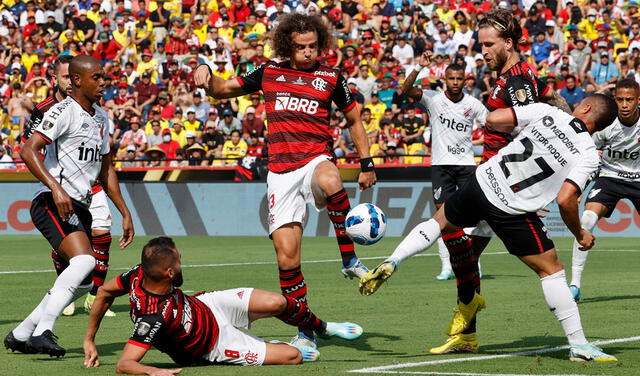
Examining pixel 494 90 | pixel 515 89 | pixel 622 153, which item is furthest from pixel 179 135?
pixel 515 89

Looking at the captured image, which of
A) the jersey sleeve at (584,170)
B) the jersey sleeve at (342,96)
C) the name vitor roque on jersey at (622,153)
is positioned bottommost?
the name vitor roque on jersey at (622,153)

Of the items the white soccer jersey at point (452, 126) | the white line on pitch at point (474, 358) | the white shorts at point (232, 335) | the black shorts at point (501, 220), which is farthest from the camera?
the white soccer jersey at point (452, 126)

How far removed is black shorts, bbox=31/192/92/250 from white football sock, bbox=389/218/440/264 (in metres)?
2.65

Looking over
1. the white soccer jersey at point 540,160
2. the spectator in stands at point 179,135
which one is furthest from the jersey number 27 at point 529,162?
the spectator in stands at point 179,135

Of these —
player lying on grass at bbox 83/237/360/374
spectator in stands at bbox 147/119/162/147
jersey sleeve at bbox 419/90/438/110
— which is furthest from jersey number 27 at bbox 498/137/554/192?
spectator in stands at bbox 147/119/162/147

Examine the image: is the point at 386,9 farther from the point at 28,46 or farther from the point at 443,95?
the point at 443,95

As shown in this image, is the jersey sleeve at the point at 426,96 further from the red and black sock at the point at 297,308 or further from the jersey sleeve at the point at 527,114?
the jersey sleeve at the point at 527,114

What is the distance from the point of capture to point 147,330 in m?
7.07

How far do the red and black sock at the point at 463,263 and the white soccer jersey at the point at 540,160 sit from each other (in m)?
0.81

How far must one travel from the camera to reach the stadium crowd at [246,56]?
1019 inches

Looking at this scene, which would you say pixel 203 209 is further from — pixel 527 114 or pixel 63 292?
pixel 527 114

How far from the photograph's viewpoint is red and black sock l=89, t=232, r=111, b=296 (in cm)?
1096

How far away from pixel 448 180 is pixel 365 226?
651 cm

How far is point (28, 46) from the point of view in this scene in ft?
111
